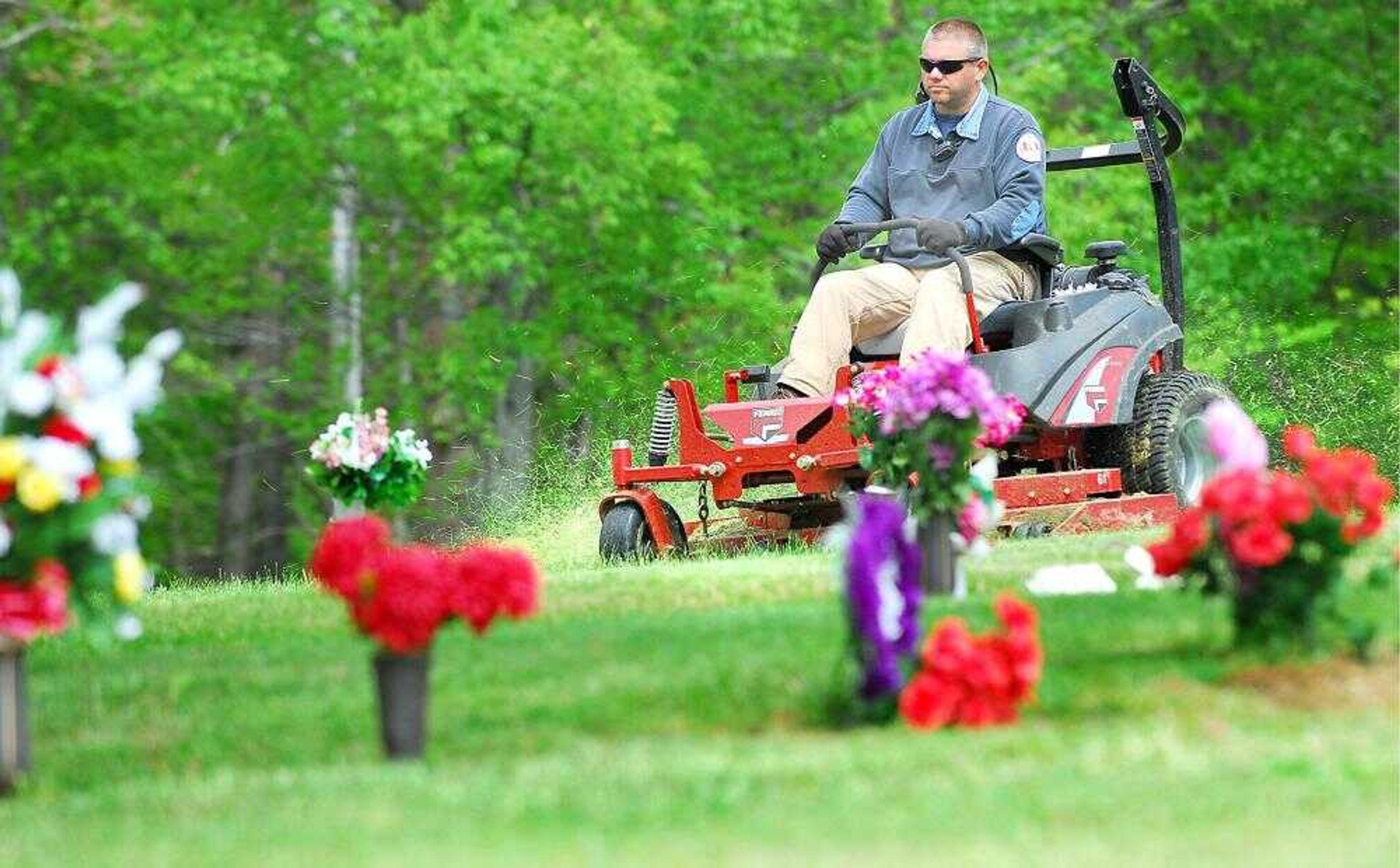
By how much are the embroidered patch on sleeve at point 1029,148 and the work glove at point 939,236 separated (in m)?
0.49

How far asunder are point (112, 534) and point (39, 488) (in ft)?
0.84

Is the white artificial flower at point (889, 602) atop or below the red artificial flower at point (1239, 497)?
below

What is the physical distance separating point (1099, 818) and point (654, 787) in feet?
3.50

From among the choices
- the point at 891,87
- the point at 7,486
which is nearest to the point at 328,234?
the point at 891,87

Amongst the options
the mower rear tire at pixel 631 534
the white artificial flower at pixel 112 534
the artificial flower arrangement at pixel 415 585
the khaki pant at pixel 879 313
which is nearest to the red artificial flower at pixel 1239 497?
the artificial flower arrangement at pixel 415 585

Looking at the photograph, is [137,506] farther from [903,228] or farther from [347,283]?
[347,283]

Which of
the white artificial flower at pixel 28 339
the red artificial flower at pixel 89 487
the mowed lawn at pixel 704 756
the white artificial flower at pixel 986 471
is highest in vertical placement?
the white artificial flower at pixel 28 339

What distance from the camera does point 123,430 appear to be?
7156 millimetres

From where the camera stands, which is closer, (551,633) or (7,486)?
(7,486)

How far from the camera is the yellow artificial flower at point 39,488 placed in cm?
703

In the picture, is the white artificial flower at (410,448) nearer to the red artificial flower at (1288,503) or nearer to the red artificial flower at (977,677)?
the red artificial flower at (977,677)

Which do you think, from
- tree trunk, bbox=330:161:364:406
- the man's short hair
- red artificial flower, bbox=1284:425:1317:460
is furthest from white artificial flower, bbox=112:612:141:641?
tree trunk, bbox=330:161:364:406

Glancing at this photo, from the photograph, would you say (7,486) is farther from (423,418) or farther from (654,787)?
(423,418)

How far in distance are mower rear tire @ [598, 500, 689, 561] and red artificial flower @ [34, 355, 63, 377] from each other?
221 inches
